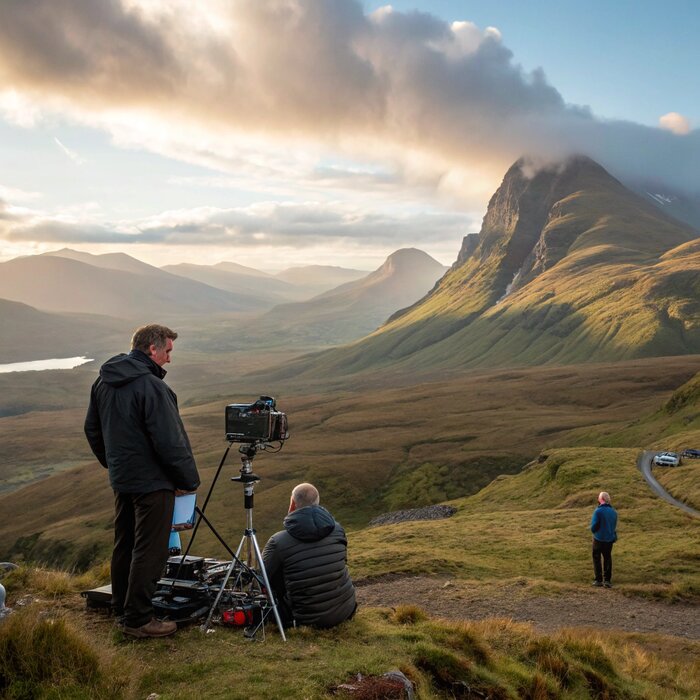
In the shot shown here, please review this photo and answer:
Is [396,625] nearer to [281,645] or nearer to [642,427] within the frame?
[281,645]

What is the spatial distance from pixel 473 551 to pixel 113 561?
25995 millimetres

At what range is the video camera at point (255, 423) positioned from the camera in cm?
1109

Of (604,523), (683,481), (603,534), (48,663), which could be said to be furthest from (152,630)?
(683,481)

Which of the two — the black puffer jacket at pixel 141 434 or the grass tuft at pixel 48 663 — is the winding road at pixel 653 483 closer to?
the black puffer jacket at pixel 141 434

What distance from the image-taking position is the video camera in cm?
1109

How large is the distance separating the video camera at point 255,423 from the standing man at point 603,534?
17083 mm

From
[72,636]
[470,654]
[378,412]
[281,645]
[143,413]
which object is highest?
[143,413]

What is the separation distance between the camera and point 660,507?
1560 inches

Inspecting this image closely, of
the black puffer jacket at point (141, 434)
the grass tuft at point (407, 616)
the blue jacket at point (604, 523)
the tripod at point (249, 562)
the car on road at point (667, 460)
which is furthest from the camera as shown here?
the car on road at point (667, 460)

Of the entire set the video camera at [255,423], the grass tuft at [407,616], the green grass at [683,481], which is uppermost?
the video camera at [255,423]

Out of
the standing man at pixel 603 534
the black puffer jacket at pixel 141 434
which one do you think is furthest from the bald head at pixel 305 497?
the standing man at pixel 603 534

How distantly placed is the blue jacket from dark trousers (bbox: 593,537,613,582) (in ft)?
0.86

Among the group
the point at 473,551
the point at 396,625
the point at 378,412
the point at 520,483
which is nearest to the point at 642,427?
the point at 520,483

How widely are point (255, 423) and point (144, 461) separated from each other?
2.23 m
